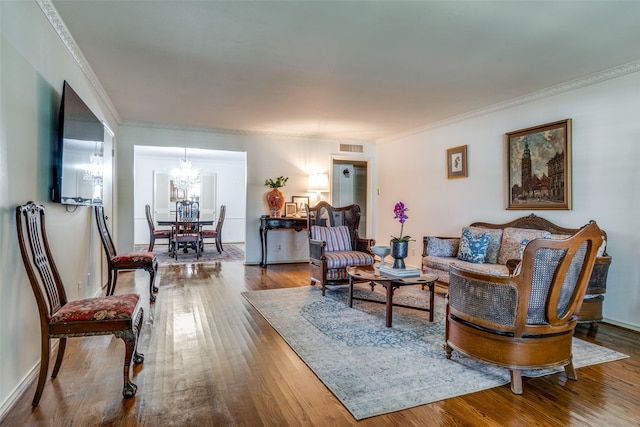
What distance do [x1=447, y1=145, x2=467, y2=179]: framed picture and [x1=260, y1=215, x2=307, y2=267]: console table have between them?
106 inches

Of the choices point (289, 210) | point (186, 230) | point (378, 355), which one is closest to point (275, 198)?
point (289, 210)

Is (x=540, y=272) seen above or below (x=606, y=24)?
below

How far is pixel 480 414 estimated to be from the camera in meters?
1.90

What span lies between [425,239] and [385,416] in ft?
11.0

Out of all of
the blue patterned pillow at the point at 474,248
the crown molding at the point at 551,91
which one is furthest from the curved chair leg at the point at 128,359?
the crown molding at the point at 551,91

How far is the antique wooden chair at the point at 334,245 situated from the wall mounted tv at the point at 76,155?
2.56 m

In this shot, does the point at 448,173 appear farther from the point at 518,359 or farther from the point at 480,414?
the point at 480,414

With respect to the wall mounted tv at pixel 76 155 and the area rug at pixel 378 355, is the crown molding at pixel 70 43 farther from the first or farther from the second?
the area rug at pixel 378 355

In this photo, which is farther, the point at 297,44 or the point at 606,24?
the point at 297,44

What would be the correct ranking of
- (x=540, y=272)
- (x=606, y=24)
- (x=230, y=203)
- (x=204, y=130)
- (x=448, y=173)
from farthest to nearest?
(x=230, y=203), (x=204, y=130), (x=448, y=173), (x=606, y=24), (x=540, y=272)

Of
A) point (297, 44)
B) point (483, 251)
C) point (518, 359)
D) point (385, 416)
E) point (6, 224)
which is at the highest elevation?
point (297, 44)

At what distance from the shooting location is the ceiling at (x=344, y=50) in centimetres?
248

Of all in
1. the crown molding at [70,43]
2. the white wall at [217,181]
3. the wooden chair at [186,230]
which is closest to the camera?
the crown molding at [70,43]

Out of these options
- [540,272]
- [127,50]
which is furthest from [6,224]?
[540,272]
